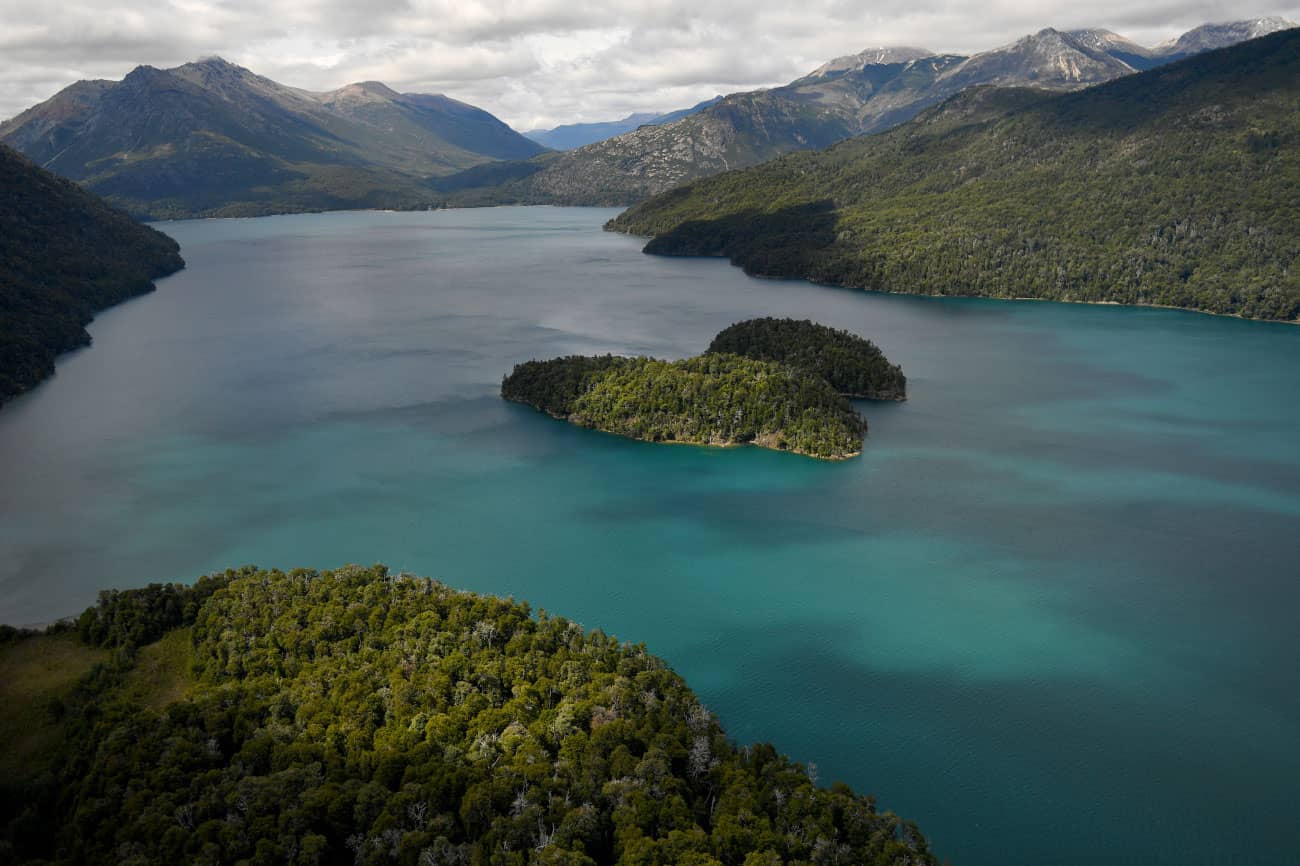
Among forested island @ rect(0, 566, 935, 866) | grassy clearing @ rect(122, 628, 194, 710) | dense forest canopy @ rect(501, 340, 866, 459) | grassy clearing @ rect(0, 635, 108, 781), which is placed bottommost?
grassy clearing @ rect(0, 635, 108, 781)

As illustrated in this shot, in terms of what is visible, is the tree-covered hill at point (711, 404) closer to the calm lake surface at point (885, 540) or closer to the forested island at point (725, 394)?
the forested island at point (725, 394)

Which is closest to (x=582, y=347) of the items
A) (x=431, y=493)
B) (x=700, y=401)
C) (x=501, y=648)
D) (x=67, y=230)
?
(x=700, y=401)

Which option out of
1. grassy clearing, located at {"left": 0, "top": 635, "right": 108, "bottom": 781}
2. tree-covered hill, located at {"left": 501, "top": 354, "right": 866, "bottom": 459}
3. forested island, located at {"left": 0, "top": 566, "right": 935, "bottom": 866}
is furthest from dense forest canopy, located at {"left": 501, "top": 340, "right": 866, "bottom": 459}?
grassy clearing, located at {"left": 0, "top": 635, "right": 108, "bottom": 781}

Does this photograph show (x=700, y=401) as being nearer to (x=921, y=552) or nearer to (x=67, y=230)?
(x=921, y=552)

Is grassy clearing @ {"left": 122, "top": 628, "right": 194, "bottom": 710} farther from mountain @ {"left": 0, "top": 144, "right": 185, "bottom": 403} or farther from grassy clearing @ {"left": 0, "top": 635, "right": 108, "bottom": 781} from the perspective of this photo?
mountain @ {"left": 0, "top": 144, "right": 185, "bottom": 403}

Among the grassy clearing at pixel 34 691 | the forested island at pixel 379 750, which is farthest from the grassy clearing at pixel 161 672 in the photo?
the grassy clearing at pixel 34 691

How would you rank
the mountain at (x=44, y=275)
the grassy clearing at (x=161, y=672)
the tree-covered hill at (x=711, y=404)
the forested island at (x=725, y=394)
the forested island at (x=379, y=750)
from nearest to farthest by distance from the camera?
the forested island at (x=379, y=750) < the grassy clearing at (x=161, y=672) < the tree-covered hill at (x=711, y=404) < the forested island at (x=725, y=394) < the mountain at (x=44, y=275)
